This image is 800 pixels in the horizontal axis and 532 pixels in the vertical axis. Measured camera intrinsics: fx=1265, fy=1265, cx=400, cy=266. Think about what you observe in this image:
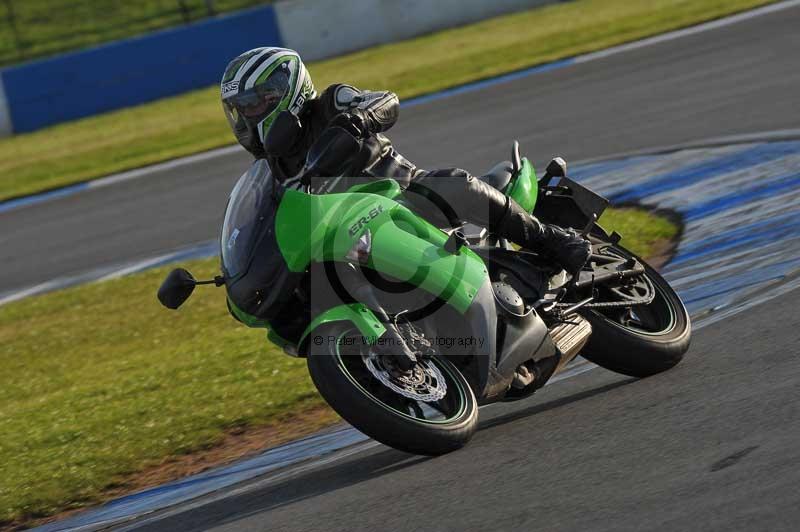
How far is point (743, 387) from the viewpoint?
5.00m

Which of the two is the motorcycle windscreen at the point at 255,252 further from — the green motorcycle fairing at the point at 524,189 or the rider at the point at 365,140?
the green motorcycle fairing at the point at 524,189

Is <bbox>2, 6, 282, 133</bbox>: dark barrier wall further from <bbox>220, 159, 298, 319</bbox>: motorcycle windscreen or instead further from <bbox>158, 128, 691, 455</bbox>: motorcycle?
<bbox>220, 159, 298, 319</bbox>: motorcycle windscreen

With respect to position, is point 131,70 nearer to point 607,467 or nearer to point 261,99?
point 261,99

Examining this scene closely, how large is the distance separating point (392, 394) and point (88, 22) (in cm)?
2313

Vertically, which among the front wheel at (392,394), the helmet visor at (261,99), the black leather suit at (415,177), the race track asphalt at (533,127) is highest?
the helmet visor at (261,99)

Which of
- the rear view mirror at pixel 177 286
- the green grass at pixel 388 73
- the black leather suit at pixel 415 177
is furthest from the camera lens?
the green grass at pixel 388 73

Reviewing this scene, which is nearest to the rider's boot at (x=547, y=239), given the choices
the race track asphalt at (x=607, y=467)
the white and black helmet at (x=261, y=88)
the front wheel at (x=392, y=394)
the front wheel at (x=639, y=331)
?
the front wheel at (x=639, y=331)

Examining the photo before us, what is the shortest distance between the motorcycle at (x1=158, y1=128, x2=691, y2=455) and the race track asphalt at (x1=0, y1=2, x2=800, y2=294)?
6109 millimetres

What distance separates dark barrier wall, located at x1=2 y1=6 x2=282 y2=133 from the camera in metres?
22.3

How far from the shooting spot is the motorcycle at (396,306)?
4.75 meters

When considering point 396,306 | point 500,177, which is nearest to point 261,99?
point 396,306

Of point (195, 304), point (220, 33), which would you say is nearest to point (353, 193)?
point (195, 304)

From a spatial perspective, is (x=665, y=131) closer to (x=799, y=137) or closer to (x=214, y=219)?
(x=799, y=137)

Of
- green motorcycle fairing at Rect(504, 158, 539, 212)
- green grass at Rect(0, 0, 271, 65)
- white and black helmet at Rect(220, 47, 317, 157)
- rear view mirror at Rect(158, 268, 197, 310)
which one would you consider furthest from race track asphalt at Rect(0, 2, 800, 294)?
green grass at Rect(0, 0, 271, 65)
